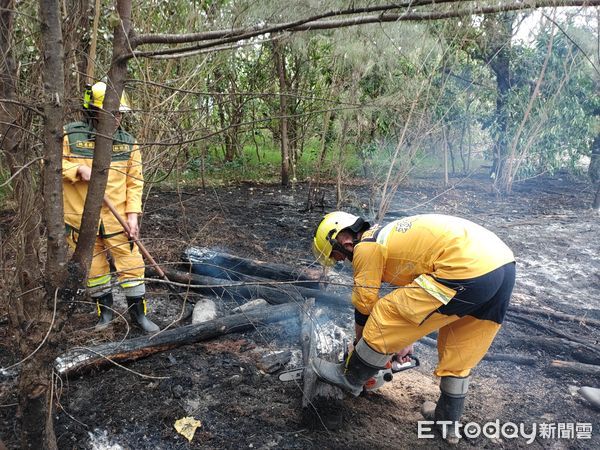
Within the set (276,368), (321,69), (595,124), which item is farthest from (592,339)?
(595,124)

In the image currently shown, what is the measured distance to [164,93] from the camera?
473 cm

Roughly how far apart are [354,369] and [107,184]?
1999 millimetres

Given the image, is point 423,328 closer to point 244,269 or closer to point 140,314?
point 140,314

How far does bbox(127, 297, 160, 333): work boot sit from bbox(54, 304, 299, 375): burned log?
0.28 metres

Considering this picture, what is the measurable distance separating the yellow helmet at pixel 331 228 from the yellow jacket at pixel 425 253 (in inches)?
4.3

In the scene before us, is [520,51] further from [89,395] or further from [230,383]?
[89,395]

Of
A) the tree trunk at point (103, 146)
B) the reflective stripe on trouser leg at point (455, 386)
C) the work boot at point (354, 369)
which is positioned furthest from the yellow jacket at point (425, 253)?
the tree trunk at point (103, 146)

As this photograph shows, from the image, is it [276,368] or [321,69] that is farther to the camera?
[321,69]

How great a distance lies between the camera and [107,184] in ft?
9.66

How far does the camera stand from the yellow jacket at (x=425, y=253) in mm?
2367

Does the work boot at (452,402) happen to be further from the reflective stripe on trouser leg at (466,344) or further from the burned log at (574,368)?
the burned log at (574,368)

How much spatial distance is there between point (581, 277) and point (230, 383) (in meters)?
4.79

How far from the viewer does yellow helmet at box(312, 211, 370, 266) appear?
274 cm

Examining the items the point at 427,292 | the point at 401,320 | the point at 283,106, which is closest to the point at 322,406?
the point at 401,320
